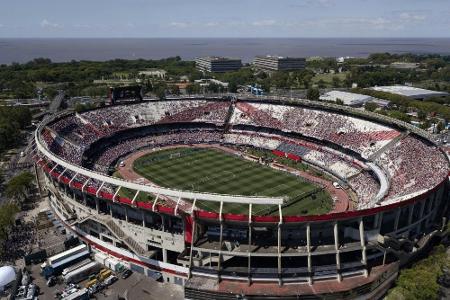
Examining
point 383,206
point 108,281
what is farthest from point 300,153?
point 108,281

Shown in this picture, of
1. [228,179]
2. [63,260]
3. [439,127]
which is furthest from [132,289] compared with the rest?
[439,127]

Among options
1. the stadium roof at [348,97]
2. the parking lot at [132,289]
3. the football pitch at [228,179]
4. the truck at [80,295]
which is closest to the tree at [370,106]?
the stadium roof at [348,97]

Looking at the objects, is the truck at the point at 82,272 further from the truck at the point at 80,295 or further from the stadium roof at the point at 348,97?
the stadium roof at the point at 348,97

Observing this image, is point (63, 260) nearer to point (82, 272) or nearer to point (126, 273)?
point (82, 272)

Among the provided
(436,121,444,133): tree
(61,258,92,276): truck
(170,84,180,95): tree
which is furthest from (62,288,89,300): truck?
(170,84,180,95): tree

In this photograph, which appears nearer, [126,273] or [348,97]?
[126,273]

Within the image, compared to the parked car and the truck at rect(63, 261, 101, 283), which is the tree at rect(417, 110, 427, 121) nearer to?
the parked car

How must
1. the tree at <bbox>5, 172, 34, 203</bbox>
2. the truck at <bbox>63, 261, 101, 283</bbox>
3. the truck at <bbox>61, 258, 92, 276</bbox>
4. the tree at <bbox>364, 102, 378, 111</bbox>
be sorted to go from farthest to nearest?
the tree at <bbox>364, 102, 378, 111</bbox>
the tree at <bbox>5, 172, 34, 203</bbox>
the truck at <bbox>61, 258, 92, 276</bbox>
the truck at <bbox>63, 261, 101, 283</bbox>
